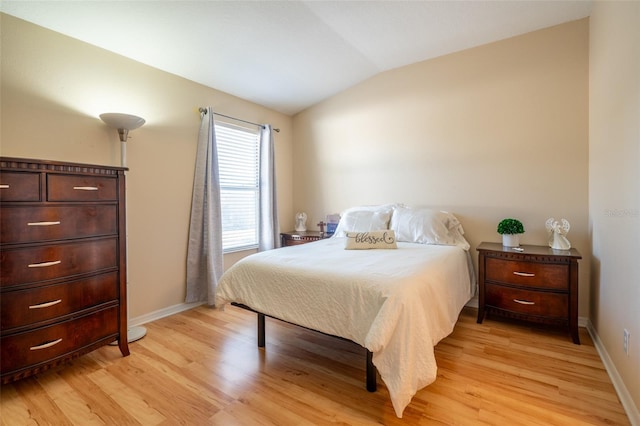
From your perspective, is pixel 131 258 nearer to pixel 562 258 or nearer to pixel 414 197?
pixel 414 197

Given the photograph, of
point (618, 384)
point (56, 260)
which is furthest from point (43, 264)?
point (618, 384)

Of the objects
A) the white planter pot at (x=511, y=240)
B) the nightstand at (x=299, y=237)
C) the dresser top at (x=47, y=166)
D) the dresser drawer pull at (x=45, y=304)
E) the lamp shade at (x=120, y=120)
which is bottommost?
the dresser drawer pull at (x=45, y=304)

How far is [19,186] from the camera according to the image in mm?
1561

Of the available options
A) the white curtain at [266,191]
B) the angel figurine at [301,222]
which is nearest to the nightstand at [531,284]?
the angel figurine at [301,222]

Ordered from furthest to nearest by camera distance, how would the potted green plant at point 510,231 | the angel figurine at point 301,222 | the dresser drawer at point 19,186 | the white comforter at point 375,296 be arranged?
the angel figurine at point 301,222 → the potted green plant at point 510,231 → the dresser drawer at point 19,186 → the white comforter at point 375,296

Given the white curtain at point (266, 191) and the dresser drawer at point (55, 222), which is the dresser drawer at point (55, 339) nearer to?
the dresser drawer at point (55, 222)

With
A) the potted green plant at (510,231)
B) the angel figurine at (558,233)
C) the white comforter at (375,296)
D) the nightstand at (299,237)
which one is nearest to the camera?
the white comforter at (375,296)

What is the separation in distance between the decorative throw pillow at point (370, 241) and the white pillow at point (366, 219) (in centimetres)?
47

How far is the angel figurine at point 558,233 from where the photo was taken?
7.93 feet

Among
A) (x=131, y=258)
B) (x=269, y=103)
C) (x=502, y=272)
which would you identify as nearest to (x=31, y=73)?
(x=131, y=258)

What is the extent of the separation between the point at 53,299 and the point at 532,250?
345 cm

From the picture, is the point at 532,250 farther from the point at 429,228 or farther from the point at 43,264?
the point at 43,264

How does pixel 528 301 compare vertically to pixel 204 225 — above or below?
below

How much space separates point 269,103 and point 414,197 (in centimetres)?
219
